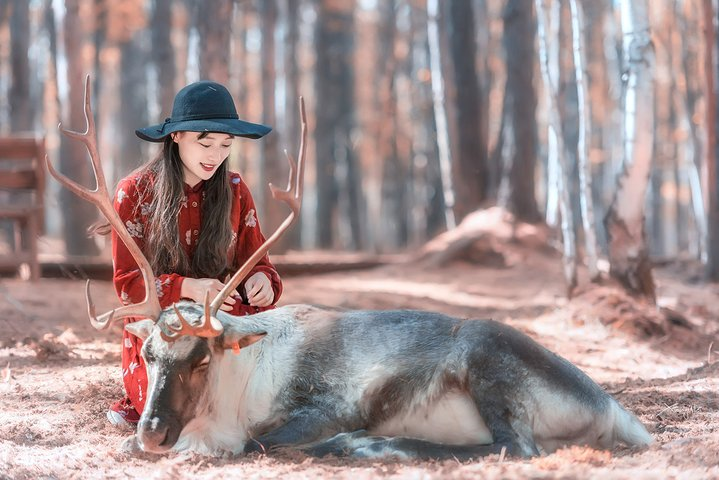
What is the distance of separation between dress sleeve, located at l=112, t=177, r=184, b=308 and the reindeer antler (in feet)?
0.63

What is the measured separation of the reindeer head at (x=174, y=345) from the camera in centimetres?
371

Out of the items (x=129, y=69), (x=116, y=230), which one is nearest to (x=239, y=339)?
(x=116, y=230)

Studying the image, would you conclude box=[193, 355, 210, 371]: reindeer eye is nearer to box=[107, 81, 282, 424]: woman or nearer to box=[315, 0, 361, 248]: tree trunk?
box=[107, 81, 282, 424]: woman

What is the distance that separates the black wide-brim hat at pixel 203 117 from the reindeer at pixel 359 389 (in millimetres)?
339

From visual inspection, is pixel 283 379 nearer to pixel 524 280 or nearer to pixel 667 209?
pixel 524 280

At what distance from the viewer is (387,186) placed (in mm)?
32750

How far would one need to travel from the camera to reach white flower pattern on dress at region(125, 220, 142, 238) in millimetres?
4574

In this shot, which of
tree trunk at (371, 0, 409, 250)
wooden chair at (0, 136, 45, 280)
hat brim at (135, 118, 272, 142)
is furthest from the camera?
tree trunk at (371, 0, 409, 250)

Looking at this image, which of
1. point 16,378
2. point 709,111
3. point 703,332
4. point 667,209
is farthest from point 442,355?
point 667,209

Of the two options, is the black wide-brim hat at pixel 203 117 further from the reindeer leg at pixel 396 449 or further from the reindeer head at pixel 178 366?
the reindeer leg at pixel 396 449

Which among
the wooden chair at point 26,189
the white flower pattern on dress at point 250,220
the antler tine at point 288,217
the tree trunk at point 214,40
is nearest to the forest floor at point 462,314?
the wooden chair at point 26,189

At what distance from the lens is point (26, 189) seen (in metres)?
10.1

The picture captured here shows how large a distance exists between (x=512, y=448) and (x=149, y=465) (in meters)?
1.58

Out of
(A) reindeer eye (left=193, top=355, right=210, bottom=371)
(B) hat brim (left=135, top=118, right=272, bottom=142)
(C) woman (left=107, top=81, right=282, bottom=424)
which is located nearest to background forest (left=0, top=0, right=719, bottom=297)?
(C) woman (left=107, top=81, right=282, bottom=424)
